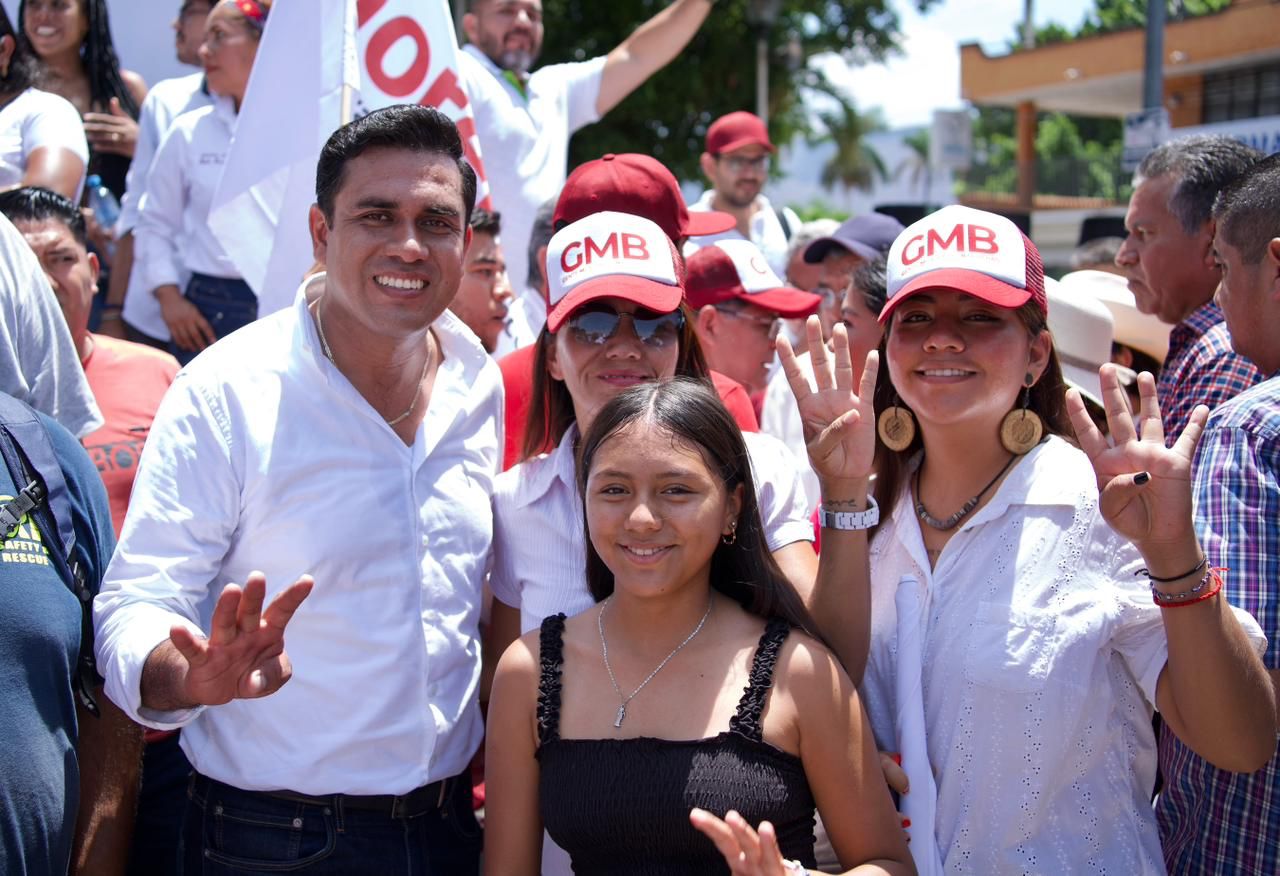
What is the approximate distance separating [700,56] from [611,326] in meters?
19.7

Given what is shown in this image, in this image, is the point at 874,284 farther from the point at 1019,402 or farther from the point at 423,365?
the point at 423,365

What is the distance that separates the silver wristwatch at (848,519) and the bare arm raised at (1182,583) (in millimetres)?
457

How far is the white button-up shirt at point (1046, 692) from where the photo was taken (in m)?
2.46

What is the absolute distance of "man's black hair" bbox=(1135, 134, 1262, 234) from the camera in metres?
4.55

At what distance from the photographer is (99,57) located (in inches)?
222

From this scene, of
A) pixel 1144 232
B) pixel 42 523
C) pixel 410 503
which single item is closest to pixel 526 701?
pixel 410 503

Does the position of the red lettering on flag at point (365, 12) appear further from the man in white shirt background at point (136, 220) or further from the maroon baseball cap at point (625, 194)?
the man in white shirt background at point (136, 220)

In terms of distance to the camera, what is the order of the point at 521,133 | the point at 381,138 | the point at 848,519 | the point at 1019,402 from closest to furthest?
the point at 848,519 < the point at 1019,402 < the point at 381,138 < the point at 521,133

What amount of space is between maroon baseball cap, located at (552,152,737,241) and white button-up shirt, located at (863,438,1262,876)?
145cm

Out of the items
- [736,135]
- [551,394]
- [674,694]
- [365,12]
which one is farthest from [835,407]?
[736,135]

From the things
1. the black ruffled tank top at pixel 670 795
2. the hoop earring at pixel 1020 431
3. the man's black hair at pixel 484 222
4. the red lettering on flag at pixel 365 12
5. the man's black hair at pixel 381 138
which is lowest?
the black ruffled tank top at pixel 670 795

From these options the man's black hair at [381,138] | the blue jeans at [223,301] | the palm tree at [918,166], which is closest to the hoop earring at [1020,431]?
the man's black hair at [381,138]

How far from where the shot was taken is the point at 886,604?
276 centimetres

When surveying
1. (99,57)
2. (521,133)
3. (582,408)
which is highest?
(99,57)
